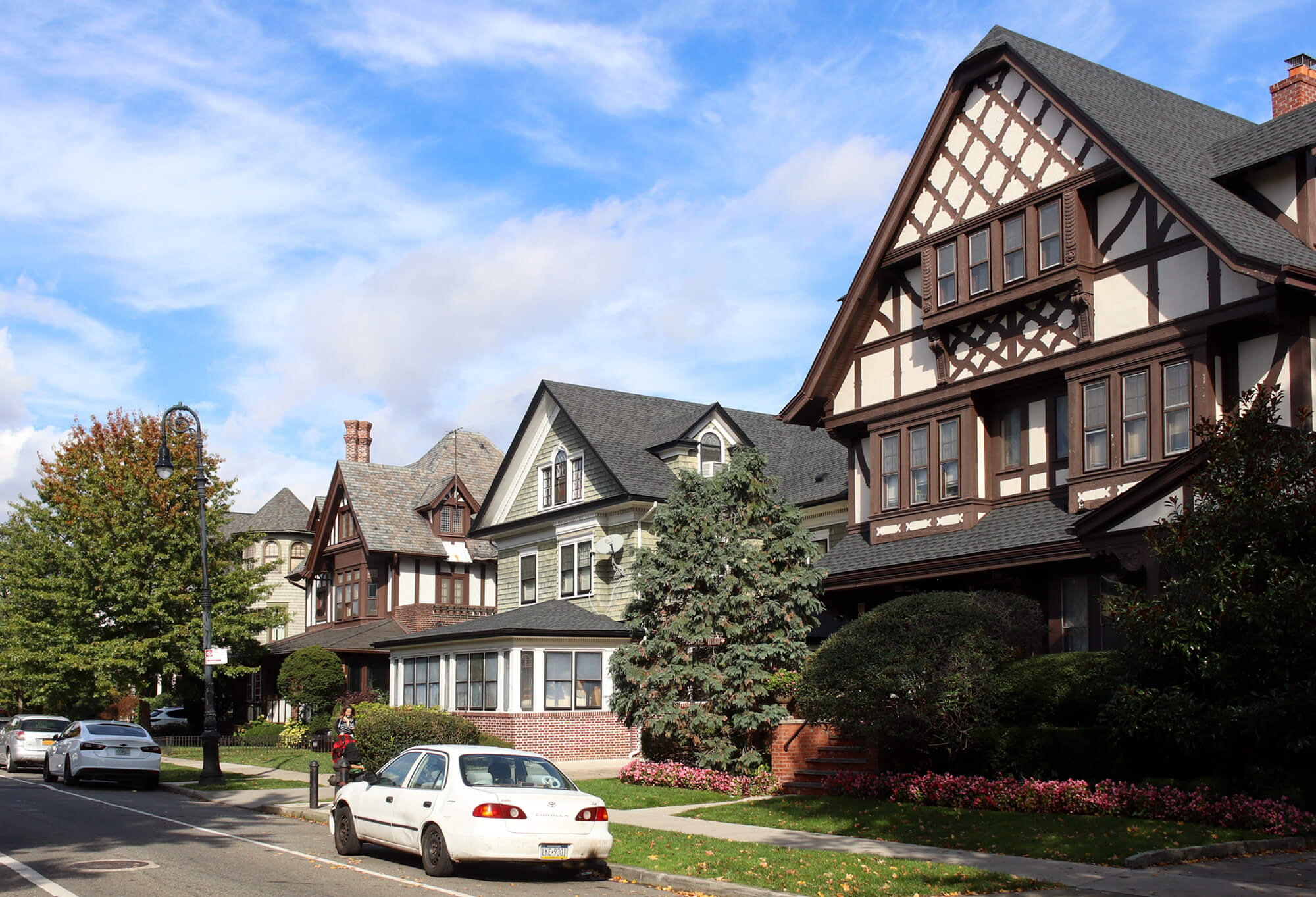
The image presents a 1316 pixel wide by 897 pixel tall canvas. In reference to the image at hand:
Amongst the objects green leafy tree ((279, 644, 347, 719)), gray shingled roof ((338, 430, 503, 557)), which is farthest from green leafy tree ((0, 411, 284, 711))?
gray shingled roof ((338, 430, 503, 557))


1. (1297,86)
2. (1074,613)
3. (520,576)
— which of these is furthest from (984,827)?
(520,576)

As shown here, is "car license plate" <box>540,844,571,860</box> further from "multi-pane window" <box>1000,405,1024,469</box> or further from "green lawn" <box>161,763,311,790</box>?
"green lawn" <box>161,763,311,790</box>

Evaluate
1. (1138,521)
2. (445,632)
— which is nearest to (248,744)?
(445,632)

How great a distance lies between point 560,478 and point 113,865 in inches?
1005

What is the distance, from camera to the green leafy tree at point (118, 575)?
40.6m

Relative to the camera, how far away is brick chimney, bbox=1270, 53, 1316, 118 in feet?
80.2

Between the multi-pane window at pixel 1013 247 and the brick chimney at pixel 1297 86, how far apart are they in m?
5.94

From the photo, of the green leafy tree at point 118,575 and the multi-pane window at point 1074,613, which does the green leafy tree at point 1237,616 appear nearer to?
the multi-pane window at point 1074,613

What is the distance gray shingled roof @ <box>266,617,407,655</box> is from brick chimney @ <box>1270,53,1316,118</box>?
30.3 m

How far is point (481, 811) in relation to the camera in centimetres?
1320

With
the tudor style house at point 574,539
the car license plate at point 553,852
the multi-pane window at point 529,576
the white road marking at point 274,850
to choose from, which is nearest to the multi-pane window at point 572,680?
the tudor style house at point 574,539

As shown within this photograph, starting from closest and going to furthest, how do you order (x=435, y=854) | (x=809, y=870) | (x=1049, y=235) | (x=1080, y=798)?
(x=809, y=870) < (x=435, y=854) < (x=1080, y=798) < (x=1049, y=235)

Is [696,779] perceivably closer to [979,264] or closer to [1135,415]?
[1135,415]

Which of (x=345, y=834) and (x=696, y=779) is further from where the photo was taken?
(x=696, y=779)
